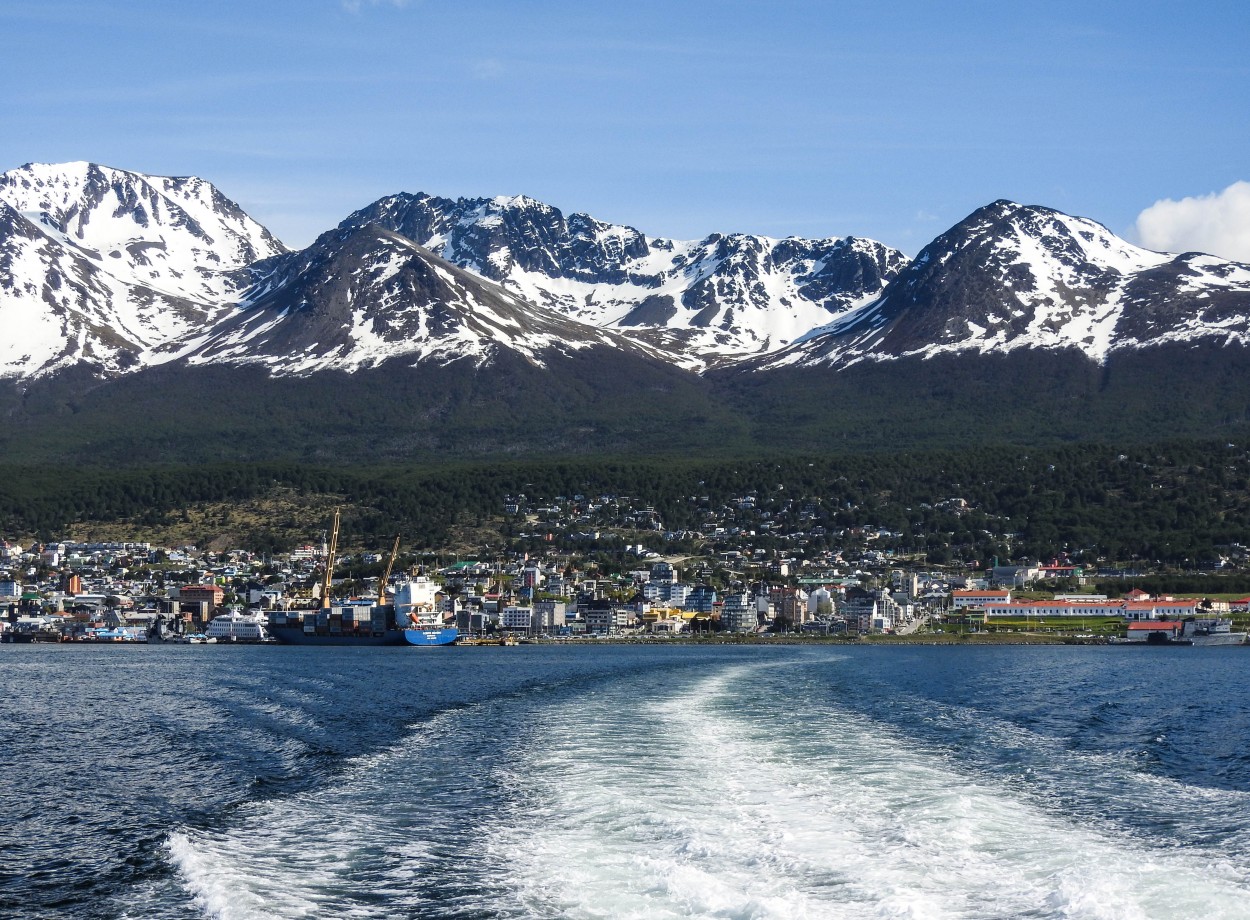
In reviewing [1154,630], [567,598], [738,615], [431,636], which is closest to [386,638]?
[431,636]

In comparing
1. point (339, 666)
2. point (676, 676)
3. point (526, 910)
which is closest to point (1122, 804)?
point (526, 910)

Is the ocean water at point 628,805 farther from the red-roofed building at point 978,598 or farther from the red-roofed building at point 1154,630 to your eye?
the red-roofed building at point 978,598

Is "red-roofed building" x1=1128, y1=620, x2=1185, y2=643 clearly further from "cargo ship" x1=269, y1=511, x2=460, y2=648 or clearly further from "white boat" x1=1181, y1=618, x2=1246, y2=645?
"cargo ship" x1=269, y1=511, x2=460, y2=648

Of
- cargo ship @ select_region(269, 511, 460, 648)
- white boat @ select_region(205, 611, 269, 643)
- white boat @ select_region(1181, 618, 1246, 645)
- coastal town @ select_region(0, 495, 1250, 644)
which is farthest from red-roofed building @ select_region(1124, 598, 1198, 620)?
white boat @ select_region(205, 611, 269, 643)

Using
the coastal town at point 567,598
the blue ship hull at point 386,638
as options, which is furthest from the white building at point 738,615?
the blue ship hull at point 386,638

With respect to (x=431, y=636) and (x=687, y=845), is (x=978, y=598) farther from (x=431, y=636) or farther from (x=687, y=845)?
(x=687, y=845)

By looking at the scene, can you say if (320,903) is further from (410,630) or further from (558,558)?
(558,558)

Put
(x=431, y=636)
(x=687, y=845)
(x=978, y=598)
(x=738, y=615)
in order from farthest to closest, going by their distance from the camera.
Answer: (x=978, y=598), (x=738, y=615), (x=431, y=636), (x=687, y=845)

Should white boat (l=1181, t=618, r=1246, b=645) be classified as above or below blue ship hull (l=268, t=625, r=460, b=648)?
above
